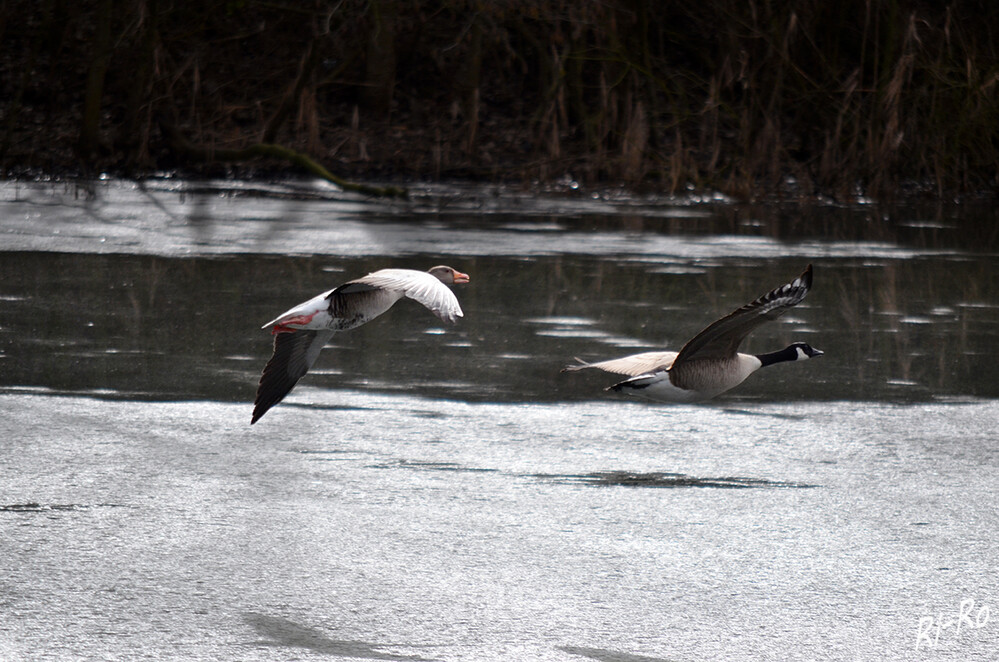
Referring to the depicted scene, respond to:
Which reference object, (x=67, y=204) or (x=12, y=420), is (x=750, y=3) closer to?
(x=67, y=204)

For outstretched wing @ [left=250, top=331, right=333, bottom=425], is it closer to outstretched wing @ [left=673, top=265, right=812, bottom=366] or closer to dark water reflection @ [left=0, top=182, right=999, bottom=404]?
outstretched wing @ [left=673, top=265, right=812, bottom=366]

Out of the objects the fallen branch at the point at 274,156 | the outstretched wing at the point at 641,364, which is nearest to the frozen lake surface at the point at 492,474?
the outstretched wing at the point at 641,364

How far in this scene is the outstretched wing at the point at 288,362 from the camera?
4898 millimetres

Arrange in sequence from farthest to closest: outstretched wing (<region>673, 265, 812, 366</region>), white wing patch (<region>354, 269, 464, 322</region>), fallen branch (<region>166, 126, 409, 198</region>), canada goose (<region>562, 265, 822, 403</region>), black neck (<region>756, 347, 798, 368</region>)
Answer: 1. fallen branch (<region>166, 126, 409, 198</region>)
2. black neck (<region>756, 347, 798, 368</region>)
3. canada goose (<region>562, 265, 822, 403</region>)
4. outstretched wing (<region>673, 265, 812, 366</region>)
5. white wing patch (<region>354, 269, 464, 322</region>)

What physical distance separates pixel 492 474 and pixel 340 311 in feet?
5.29

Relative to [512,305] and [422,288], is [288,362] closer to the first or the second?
[422,288]

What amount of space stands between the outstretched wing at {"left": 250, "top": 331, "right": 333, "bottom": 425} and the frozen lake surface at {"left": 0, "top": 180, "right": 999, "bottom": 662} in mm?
514

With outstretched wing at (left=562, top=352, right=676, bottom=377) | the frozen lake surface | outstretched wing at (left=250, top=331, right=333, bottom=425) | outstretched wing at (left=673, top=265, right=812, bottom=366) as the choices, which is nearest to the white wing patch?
outstretched wing at (left=250, top=331, right=333, bottom=425)

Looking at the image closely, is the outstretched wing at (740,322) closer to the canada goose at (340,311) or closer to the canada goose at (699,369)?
the canada goose at (699,369)

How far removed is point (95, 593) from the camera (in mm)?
4387

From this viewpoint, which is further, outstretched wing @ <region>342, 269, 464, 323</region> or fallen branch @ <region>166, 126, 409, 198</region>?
fallen branch @ <region>166, 126, 409, 198</region>

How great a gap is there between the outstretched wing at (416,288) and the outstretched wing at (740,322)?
0.87 meters

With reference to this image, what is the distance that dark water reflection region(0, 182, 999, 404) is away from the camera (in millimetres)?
7617
